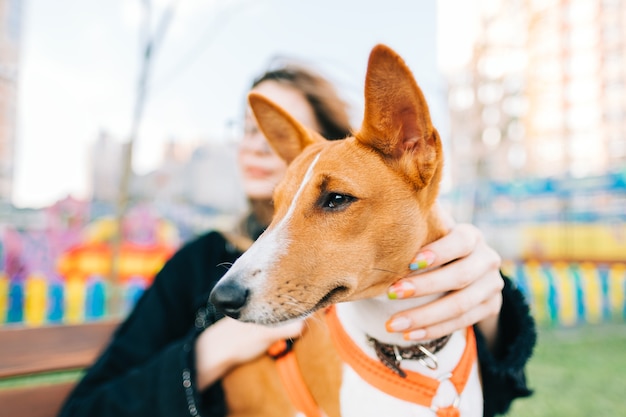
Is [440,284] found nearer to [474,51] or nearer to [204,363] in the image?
[204,363]

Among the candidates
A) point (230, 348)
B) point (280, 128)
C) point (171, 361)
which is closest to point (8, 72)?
point (280, 128)

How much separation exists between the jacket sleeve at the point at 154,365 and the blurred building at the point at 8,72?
3.82 m

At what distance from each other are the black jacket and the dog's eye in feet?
1.07

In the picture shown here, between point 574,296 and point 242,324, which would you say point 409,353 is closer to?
point 242,324

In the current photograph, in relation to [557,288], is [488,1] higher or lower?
higher

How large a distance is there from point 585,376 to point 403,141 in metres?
4.42

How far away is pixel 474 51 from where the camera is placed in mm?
12203

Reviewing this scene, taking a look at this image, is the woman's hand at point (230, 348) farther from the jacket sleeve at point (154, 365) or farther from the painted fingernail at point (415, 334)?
the painted fingernail at point (415, 334)

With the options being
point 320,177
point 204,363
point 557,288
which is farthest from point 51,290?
point 557,288

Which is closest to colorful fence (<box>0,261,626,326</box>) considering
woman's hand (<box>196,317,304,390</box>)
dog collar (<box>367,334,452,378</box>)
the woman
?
the woman

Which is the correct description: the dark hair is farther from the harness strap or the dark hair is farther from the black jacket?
the harness strap

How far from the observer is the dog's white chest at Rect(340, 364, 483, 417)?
1.25m

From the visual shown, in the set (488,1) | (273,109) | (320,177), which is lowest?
(320,177)

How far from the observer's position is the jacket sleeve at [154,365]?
153 cm
